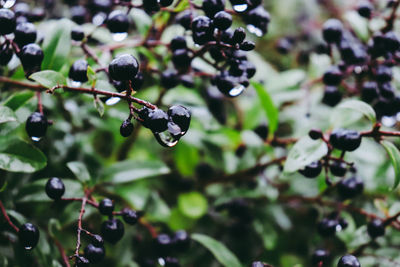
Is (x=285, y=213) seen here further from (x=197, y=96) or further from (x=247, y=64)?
(x=247, y=64)

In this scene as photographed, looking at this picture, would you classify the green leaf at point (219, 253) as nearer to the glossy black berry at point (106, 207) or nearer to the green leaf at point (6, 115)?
the glossy black berry at point (106, 207)

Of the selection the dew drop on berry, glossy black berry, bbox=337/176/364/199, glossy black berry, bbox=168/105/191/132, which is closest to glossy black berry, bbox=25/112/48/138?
glossy black berry, bbox=168/105/191/132

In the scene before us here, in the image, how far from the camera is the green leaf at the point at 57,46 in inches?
46.7

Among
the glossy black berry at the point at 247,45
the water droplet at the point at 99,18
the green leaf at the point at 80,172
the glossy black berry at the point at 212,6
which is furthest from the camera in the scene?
the water droplet at the point at 99,18

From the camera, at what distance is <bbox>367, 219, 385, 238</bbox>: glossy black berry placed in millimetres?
1186

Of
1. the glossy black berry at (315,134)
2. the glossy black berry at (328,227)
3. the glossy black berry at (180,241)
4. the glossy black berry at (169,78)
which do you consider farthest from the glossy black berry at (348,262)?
the glossy black berry at (169,78)

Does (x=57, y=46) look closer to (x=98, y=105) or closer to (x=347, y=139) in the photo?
(x=98, y=105)

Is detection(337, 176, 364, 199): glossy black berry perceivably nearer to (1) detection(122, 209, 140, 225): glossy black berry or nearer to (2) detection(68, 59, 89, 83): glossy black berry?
(1) detection(122, 209, 140, 225): glossy black berry

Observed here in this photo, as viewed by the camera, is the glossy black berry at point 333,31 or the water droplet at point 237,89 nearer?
the water droplet at point 237,89

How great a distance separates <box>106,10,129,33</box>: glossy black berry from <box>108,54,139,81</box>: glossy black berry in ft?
0.94

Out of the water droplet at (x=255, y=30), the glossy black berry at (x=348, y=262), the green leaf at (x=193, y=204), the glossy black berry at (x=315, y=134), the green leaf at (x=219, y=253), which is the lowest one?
the green leaf at (x=193, y=204)

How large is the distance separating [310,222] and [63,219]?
102 cm

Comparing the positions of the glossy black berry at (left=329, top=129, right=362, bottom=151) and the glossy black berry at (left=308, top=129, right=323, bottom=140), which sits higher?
the glossy black berry at (left=329, top=129, right=362, bottom=151)

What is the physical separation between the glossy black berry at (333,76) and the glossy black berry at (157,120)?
0.71 m
